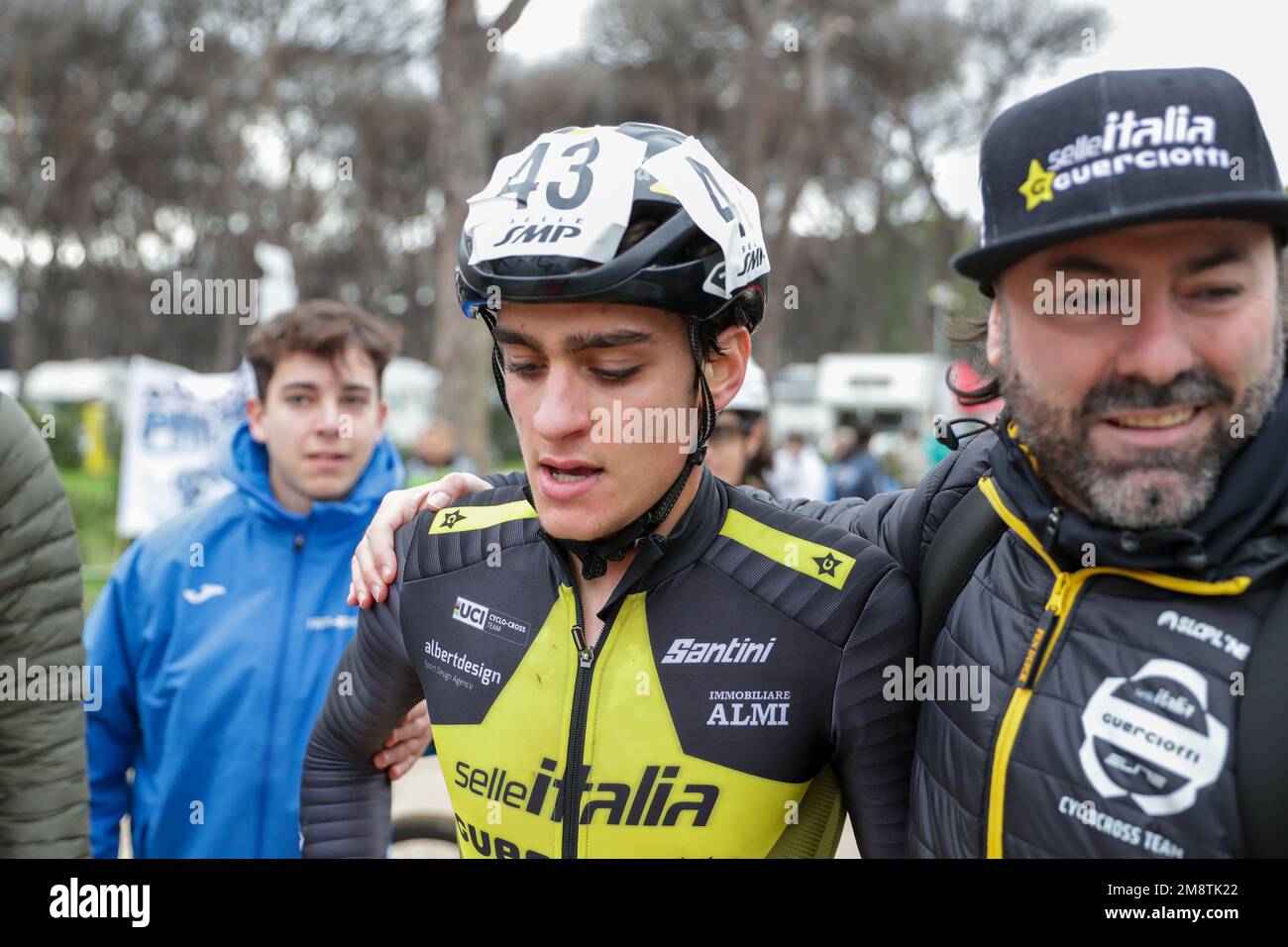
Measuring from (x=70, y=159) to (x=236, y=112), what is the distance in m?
5.90

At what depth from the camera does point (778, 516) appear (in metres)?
2.26

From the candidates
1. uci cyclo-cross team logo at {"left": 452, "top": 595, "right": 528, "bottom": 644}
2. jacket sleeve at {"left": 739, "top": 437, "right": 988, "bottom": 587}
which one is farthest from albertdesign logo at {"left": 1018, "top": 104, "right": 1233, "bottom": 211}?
uci cyclo-cross team logo at {"left": 452, "top": 595, "right": 528, "bottom": 644}

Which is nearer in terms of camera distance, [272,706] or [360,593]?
[360,593]

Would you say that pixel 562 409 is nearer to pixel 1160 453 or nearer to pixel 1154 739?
pixel 1160 453

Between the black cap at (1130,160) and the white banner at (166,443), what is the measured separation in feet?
28.3

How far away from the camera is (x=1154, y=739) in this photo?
1505 millimetres

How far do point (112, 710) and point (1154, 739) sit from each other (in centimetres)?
294

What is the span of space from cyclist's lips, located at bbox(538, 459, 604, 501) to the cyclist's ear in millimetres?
312

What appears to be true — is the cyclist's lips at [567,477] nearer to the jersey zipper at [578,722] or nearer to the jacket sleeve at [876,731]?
the jersey zipper at [578,722]
